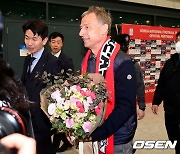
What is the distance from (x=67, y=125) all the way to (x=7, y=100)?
2.24 ft

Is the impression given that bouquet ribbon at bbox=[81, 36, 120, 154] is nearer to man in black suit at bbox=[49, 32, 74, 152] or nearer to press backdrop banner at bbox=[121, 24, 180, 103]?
man in black suit at bbox=[49, 32, 74, 152]

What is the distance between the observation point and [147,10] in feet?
25.9

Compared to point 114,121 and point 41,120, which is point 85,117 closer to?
point 114,121

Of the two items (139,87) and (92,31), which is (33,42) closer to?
(92,31)

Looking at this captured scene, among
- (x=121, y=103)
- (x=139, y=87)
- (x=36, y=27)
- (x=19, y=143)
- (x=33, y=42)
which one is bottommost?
(x=139, y=87)

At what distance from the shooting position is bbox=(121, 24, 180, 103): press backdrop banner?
21.9 ft

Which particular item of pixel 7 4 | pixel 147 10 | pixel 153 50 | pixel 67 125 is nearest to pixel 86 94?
pixel 67 125

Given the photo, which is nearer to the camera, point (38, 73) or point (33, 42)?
Result: point (38, 73)

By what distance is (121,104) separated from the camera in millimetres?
1607

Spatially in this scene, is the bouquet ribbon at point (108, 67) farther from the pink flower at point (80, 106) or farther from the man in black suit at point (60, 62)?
the man in black suit at point (60, 62)

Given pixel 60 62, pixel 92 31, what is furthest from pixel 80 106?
pixel 60 62

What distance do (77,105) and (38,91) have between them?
0.73 metres

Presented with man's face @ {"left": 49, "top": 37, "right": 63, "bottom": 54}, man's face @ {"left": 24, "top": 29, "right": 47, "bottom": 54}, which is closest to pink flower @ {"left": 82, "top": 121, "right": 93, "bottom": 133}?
man's face @ {"left": 24, "top": 29, "right": 47, "bottom": 54}

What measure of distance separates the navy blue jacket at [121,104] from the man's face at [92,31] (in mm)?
174
